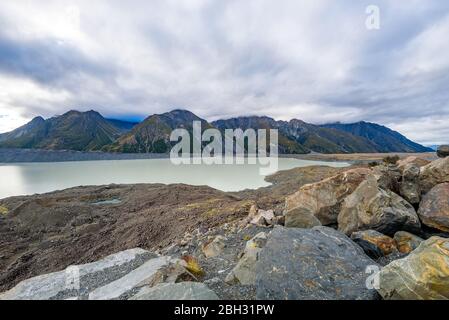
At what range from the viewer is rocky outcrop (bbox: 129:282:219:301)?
5.76 m

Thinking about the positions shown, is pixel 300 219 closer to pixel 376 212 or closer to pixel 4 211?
pixel 376 212

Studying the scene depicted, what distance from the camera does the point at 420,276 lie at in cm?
550

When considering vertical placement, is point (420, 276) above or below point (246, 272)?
above

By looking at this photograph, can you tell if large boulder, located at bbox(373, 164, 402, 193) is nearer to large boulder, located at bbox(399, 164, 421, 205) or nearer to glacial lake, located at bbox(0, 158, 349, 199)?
large boulder, located at bbox(399, 164, 421, 205)

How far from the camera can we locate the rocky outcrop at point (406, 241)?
8.75m

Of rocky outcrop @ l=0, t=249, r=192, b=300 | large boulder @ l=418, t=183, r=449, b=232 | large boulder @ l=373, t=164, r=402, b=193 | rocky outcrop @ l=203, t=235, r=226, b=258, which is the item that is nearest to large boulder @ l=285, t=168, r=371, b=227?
large boulder @ l=373, t=164, r=402, b=193

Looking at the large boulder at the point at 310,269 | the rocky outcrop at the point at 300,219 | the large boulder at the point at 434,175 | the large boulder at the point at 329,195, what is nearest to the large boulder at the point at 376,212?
the large boulder at the point at 329,195

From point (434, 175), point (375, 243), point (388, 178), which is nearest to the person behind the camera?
point (375, 243)

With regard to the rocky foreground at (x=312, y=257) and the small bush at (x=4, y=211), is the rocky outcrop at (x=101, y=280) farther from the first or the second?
the small bush at (x=4, y=211)

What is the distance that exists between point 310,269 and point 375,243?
3791 millimetres

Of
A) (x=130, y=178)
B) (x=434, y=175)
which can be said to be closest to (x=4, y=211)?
(x=130, y=178)

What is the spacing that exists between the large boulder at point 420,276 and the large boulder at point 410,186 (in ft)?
17.6
